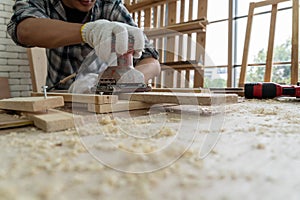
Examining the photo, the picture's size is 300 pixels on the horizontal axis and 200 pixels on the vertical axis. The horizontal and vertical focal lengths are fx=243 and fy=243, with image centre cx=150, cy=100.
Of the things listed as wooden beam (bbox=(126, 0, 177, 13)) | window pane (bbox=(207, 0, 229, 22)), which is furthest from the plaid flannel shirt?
window pane (bbox=(207, 0, 229, 22))

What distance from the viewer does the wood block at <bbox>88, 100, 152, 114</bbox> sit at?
2.54 feet

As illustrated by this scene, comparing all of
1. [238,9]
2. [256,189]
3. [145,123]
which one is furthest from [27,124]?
[238,9]

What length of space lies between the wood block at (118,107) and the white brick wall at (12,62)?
2.73 meters

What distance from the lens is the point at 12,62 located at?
3.10 meters

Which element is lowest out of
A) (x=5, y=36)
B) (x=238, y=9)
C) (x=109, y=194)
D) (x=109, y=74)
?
(x=109, y=194)

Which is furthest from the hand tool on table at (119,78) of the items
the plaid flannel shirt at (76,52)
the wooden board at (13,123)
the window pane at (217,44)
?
the window pane at (217,44)

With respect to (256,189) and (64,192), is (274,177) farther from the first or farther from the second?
(64,192)

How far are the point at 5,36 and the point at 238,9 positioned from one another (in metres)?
2.87

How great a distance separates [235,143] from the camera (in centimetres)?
48

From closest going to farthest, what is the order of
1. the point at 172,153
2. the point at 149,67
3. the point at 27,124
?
1. the point at 172,153
2. the point at 27,124
3. the point at 149,67

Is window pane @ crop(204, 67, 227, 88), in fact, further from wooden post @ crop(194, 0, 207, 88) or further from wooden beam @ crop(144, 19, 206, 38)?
wooden beam @ crop(144, 19, 206, 38)

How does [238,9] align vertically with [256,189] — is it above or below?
above

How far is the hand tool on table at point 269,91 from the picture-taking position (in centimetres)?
146

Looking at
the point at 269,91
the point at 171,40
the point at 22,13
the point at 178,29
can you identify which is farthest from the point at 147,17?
the point at 22,13
